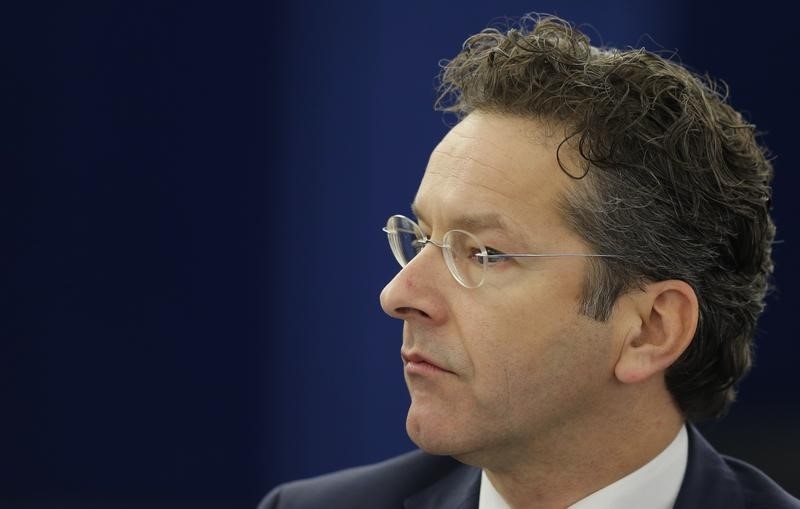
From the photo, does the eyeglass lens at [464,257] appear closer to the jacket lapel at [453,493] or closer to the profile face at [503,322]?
the profile face at [503,322]

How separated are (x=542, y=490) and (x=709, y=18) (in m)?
2.06

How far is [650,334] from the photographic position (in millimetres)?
2037

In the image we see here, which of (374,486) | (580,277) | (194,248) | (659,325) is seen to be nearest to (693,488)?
(659,325)

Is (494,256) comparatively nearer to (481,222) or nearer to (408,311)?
(481,222)

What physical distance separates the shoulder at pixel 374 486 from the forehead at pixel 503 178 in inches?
23.9

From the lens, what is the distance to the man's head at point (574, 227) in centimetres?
193

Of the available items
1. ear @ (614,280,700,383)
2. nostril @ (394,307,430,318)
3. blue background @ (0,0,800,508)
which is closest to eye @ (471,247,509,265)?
nostril @ (394,307,430,318)

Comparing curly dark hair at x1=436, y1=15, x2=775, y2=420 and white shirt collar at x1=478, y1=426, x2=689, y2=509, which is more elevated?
curly dark hair at x1=436, y1=15, x2=775, y2=420

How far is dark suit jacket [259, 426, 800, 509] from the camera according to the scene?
2.07m

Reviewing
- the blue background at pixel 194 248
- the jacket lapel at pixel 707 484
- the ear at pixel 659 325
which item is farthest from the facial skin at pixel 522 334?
the blue background at pixel 194 248

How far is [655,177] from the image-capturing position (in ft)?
6.53

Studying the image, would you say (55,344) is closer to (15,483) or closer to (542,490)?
(15,483)

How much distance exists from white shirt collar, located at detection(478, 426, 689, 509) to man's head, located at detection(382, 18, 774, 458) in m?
0.15

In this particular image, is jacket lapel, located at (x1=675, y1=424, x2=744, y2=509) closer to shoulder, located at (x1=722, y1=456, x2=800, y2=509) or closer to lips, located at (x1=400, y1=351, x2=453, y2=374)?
shoulder, located at (x1=722, y1=456, x2=800, y2=509)
